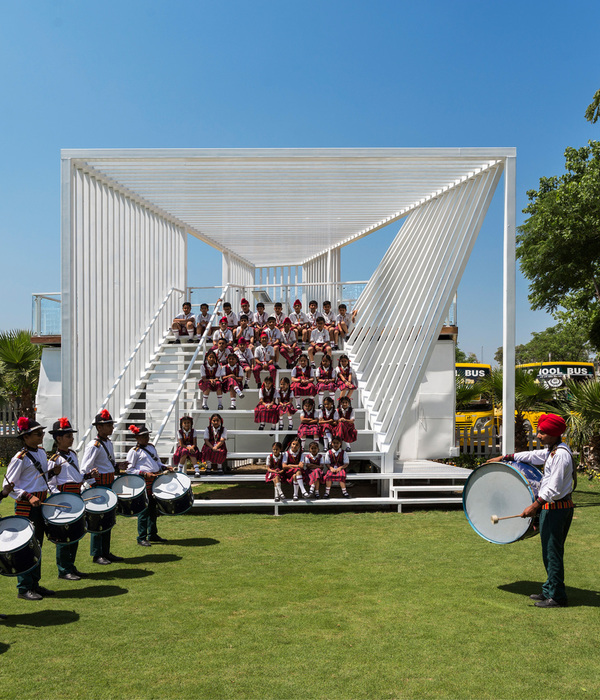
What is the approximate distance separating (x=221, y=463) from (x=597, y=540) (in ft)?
18.6

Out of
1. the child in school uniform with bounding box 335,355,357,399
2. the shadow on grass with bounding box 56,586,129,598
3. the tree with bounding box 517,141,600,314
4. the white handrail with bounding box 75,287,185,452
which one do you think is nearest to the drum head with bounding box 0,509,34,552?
the shadow on grass with bounding box 56,586,129,598

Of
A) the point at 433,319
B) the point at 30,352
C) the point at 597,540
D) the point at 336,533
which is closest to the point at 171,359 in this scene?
the point at 30,352

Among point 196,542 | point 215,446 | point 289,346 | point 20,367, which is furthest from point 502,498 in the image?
point 20,367

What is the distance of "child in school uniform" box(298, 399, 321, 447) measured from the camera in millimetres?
11305

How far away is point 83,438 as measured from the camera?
11.2m

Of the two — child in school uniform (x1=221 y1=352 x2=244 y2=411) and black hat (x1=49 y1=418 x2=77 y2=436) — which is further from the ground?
child in school uniform (x1=221 y1=352 x2=244 y2=411)

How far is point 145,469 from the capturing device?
8.36 m

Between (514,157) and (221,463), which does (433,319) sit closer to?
(514,157)

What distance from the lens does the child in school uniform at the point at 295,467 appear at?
10.5 m

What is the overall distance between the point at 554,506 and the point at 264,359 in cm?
854

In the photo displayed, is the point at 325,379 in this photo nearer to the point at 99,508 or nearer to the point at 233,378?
the point at 233,378

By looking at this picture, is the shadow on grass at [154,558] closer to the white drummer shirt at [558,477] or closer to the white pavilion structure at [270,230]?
the white pavilion structure at [270,230]

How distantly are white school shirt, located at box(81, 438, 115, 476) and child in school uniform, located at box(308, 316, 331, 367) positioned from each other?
703 cm

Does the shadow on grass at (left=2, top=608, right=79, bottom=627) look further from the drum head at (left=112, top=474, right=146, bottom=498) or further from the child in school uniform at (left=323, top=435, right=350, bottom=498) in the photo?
the child in school uniform at (left=323, top=435, right=350, bottom=498)
